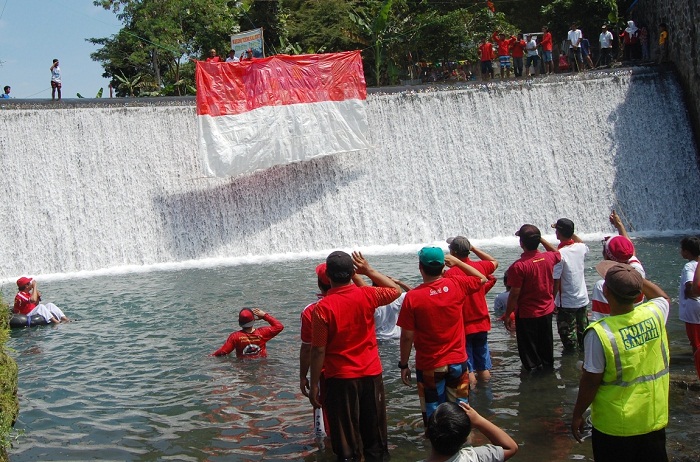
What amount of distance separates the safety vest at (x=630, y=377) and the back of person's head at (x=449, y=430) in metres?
0.88

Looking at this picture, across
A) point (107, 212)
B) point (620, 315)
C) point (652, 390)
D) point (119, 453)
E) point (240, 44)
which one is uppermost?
point (240, 44)

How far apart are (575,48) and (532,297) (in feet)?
61.0

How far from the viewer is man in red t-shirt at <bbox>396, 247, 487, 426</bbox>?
5477mm

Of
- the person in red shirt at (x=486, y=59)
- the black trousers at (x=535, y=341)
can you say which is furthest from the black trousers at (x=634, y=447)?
the person in red shirt at (x=486, y=59)

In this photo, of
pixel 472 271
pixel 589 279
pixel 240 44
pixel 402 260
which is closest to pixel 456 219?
pixel 402 260

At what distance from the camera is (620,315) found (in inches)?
164

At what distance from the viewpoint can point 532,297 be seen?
7301 millimetres

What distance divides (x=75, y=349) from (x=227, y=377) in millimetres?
3069

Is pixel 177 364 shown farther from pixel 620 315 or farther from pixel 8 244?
pixel 8 244

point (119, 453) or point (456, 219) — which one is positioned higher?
point (456, 219)

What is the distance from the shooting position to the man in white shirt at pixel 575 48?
23750 millimetres

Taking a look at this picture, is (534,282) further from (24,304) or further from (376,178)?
(376,178)

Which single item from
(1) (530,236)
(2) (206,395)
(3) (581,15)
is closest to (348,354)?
(1) (530,236)

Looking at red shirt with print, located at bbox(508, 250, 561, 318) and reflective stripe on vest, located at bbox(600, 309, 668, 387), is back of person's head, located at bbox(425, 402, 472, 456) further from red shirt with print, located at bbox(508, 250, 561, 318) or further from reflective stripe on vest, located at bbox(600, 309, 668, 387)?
red shirt with print, located at bbox(508, 250, 561, 318)
